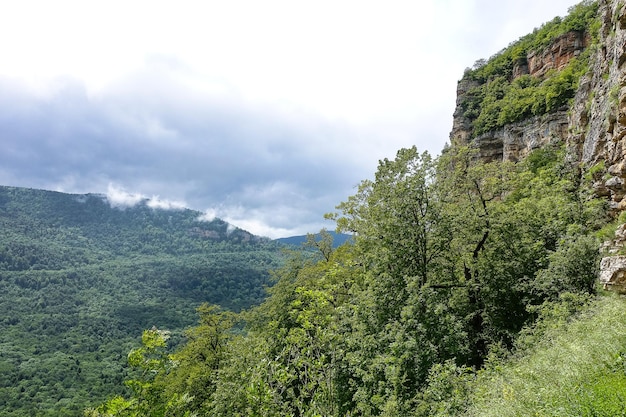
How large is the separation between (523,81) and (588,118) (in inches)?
1124

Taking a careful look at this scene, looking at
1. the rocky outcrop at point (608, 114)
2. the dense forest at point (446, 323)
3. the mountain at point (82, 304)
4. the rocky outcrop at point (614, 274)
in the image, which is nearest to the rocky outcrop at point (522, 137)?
the rocky outcrop at point (608, 114)

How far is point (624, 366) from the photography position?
20.5 ft

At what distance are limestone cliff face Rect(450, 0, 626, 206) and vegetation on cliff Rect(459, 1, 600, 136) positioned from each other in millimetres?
748

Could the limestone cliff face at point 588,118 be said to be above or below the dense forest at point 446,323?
above

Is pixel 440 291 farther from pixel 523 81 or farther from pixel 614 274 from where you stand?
pixel 523 81

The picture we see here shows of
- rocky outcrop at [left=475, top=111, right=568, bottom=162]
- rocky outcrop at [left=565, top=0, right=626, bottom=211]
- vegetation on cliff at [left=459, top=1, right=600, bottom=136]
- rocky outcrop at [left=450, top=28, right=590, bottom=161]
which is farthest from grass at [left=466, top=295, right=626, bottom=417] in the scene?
rocky outcrop at [left=475, top=111, right=568, bottom=162]

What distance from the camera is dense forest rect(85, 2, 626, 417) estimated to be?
6.55m

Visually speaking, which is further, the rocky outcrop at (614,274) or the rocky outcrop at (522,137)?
the rocky outcrop at (522,137)

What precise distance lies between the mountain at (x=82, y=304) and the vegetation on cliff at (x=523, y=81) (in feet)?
228

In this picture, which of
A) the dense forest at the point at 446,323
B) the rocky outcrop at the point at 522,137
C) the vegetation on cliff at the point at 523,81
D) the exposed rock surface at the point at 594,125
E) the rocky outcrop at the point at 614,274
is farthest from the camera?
the vegetation on cliff at the point at 523,81

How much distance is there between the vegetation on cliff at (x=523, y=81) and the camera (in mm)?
38062

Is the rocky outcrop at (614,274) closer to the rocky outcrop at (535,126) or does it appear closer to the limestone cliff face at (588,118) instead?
the limestone cliff face at (588,118)

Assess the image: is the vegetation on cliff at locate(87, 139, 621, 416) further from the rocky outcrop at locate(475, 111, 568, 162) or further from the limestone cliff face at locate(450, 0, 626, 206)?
the rocky outcrop at locate(475, 111, 568, 162)

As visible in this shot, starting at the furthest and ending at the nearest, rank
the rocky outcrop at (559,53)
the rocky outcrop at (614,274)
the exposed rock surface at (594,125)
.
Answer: the rocky outcrop at (559,53)
the exposed rock surface at (594,125)
the rocky outcrop at (614,274)
